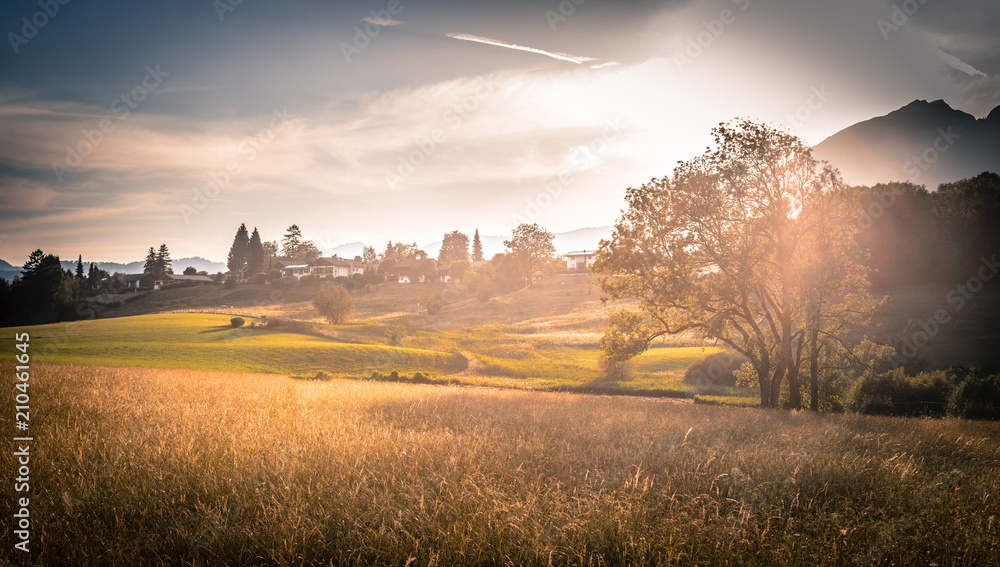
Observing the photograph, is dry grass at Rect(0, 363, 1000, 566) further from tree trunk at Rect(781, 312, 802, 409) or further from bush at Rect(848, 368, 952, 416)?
bush at Rect(848, 368, 952, 416)

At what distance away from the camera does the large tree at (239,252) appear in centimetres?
13612

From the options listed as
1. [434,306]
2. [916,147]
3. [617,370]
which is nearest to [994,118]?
[916,147]

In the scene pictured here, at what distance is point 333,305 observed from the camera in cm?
6556

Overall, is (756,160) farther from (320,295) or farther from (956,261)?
(320,295)

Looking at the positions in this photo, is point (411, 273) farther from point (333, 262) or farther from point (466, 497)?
point (466, 497)

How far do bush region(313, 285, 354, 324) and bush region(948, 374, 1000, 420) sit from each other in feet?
214

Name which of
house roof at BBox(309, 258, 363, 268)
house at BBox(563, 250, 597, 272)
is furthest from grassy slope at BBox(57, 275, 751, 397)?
house at BBox(563, 250, 597, 272)

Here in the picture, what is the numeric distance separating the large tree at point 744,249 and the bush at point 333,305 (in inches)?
2100

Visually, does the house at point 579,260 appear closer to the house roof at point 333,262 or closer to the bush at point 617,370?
the house roof at point 333,262

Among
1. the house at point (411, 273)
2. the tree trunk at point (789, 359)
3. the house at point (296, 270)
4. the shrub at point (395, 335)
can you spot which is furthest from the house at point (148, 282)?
the tree trunk at point (789, 359)

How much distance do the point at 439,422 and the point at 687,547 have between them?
20.1 feet

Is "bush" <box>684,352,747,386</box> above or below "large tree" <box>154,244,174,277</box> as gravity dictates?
below

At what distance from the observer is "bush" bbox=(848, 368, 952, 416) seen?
23.1m

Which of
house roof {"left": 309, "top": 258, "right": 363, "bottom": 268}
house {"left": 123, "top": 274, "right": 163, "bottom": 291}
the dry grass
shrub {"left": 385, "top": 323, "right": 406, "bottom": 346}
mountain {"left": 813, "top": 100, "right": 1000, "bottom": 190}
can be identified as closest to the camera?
the dry grass
